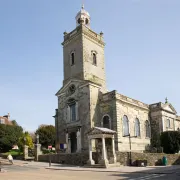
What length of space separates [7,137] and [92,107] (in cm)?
2323

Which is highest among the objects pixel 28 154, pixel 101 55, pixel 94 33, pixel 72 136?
pixel 94 33

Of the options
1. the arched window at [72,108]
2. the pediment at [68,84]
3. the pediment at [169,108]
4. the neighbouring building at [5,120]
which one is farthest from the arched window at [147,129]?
the neighbouring building at [5,120]

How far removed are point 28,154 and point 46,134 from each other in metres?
16.6

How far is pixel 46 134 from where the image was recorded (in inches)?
2190

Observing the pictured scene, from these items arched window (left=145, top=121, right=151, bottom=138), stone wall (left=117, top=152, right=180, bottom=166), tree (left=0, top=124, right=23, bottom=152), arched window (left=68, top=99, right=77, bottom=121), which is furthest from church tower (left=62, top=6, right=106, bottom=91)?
tree (left=0, top=124, right=23, bottom=152)

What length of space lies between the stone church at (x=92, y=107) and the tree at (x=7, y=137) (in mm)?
15025

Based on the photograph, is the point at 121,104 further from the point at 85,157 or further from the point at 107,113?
the point at 85,157

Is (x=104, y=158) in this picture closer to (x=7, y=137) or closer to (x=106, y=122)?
(x=106, y=122)

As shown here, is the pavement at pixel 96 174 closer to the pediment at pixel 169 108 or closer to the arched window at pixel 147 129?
the arched window at pixel 147 129

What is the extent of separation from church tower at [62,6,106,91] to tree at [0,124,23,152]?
60.5ft

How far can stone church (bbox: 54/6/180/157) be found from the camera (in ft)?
110

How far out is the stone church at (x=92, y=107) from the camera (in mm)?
33406

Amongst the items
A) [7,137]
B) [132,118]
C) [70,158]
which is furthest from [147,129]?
[7,137]

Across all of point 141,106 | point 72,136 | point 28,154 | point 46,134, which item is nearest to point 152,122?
point 141,106
